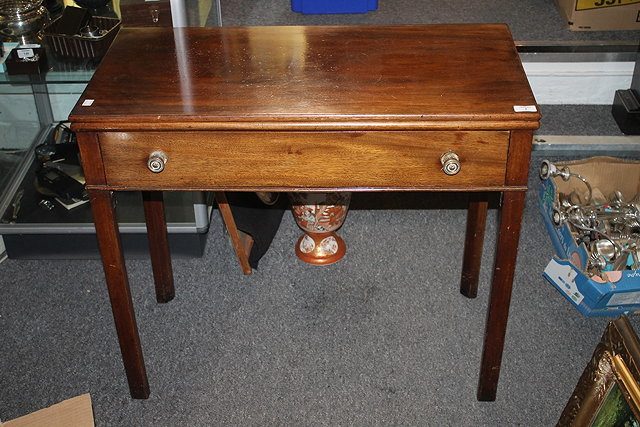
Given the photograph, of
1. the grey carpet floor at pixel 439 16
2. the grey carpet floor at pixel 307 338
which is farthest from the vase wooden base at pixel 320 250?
the grey carpet floor at pixel 439 16

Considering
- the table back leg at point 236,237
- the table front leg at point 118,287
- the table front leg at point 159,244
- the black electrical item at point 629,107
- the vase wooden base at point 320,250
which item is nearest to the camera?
the table front leg at point 118,287

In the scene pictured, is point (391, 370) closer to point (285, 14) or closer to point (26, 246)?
point (26, 246)

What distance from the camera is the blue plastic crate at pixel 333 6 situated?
306 centimetres

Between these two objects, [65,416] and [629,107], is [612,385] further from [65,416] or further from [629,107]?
[629,107]

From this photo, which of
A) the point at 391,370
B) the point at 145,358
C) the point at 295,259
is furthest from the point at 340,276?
the point at 145,358

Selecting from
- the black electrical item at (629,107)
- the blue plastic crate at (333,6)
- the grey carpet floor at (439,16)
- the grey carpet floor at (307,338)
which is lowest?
the grey carpet floor at (307,338)

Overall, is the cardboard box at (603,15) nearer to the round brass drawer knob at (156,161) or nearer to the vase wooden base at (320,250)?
the vase wooden base at (320,250)

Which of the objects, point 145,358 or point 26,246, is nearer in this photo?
point 145,358

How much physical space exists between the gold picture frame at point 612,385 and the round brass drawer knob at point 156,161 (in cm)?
78

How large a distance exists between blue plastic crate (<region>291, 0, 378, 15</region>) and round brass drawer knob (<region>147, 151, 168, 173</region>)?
1739 millimetres

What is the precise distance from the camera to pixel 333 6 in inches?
121

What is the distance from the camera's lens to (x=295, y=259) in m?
2.22

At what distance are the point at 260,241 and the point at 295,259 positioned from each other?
108 millimetres

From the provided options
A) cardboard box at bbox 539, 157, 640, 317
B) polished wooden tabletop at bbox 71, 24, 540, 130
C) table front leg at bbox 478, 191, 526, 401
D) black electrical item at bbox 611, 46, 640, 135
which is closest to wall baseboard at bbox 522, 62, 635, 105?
black electrical item at bbox 611, 46, 640, 135
